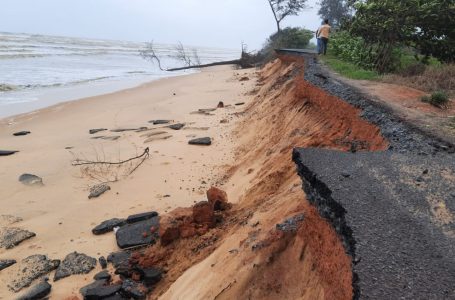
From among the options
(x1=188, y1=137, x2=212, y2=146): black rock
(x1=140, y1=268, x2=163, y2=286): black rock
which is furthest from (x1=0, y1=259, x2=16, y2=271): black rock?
(x1=188, y1=137, x2=212, y2=146): black rock

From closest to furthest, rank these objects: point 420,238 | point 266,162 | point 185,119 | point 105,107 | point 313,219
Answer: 1. point 420,238
2. point 313,219
3. point 266,162
4. point 185,119
5. point 105,107

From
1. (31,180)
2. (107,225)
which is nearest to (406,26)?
(107,225)

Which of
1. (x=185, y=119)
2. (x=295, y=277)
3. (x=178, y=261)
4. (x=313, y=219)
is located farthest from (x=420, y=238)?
(x=185, y=119)

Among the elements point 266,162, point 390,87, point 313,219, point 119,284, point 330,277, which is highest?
point 390,87

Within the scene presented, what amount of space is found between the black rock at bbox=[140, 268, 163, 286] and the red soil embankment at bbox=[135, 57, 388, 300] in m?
0.09

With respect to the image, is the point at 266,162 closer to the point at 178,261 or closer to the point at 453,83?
the point at 178,261

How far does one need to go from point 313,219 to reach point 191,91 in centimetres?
1709

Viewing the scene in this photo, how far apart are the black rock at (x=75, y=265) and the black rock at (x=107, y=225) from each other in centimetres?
62

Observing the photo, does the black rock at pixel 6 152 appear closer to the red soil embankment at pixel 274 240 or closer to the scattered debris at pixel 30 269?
the scattered debris at pixel 30 269

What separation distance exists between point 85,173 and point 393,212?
267 inches

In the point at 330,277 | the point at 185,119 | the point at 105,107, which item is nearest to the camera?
the point at 330,277

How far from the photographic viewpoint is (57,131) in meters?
11.7

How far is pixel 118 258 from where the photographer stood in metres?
4.93

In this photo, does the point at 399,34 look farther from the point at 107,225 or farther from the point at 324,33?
the point at 107,225
